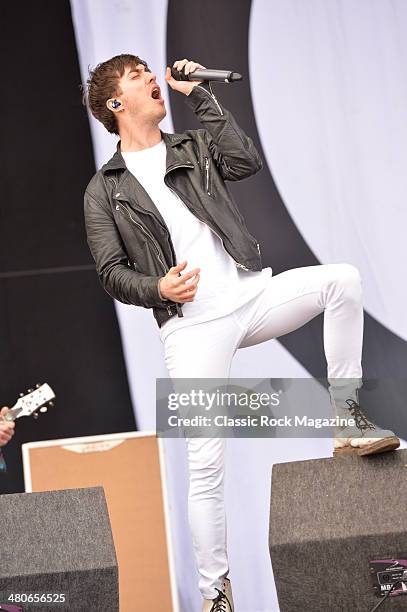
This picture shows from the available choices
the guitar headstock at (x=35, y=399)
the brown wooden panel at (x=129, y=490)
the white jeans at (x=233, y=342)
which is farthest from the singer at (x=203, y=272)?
the brown wooden panel at (x=129, y=490)

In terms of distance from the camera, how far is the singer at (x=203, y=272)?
286 centimetres

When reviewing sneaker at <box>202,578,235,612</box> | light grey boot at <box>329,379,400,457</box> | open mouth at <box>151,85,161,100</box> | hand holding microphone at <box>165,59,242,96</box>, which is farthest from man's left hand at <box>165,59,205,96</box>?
sneaker at <box>202,578,235,612</box>

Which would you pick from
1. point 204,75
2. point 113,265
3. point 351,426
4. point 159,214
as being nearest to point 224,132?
point 204,75

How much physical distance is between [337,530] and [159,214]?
1.18 meters

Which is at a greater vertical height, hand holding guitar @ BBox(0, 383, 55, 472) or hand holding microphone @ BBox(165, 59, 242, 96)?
hand holding microphone @ BBox(165, 59, 242, 96)

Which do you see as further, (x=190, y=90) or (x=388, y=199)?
(x=388, y=199)

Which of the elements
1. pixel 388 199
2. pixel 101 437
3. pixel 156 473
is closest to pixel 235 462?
pixel 156 473

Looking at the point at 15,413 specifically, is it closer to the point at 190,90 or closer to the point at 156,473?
the point at 156,473

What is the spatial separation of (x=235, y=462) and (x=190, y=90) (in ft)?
5.90

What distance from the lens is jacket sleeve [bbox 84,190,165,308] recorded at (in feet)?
9.55

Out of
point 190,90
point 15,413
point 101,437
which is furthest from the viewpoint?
point 101,437

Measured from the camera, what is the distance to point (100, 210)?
3.12m

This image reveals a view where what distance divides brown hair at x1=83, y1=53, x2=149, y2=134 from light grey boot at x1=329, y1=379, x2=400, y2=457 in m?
1.25

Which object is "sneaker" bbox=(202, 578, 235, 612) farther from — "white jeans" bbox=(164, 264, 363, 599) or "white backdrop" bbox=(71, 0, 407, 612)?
"white backdrop" bbox=(71, 0, 407, 612)
